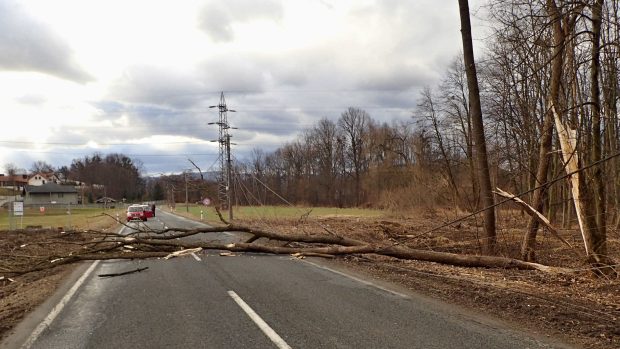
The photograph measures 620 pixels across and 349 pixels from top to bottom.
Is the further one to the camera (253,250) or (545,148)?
(253,250)

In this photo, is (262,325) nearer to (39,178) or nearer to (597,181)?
(597,181)

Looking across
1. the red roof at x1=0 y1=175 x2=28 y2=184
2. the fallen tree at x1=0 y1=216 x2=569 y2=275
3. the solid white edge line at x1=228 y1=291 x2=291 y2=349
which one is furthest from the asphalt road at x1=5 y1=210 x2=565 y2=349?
the red roof at x1=0 y1=175 x2=28 y2=184

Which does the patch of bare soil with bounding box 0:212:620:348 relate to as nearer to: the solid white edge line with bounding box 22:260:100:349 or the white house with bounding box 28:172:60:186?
the solid white edge line with bounding box 22:260:100:349

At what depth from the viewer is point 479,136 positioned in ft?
51.1

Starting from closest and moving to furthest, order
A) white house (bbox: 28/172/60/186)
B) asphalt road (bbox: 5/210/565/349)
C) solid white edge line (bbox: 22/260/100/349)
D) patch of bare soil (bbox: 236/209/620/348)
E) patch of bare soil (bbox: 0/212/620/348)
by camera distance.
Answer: asphalt road (bbox: 5/210/565/349), solid white edge line (bbox: 22/260/100/349), patch of bare soil (bbox: 236/209/620/348), patch of bare soil (bbox: 0/212/620/348), white house (bbox: 28/172/60/186)

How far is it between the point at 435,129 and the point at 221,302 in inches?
1836

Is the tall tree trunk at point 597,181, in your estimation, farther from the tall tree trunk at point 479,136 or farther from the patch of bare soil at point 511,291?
the tall tree trunk at point 479,136

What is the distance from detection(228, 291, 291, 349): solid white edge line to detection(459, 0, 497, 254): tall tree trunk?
890 cm

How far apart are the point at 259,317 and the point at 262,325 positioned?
50 cm

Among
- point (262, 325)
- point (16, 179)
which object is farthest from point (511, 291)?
point (16, 179)

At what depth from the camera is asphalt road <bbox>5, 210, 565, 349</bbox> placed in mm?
6184

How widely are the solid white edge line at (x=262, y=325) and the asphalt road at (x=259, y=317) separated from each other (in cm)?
1

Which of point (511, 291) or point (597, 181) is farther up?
point (597, 181)

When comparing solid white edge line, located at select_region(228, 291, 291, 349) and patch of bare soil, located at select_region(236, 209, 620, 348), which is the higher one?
solid white edge line, located at select_region(228, 291, 291, 349)
